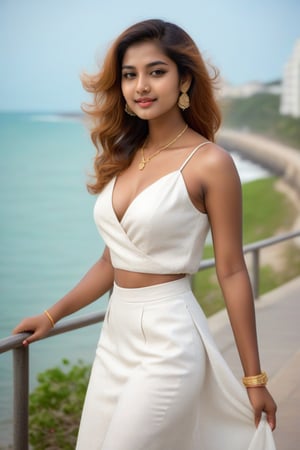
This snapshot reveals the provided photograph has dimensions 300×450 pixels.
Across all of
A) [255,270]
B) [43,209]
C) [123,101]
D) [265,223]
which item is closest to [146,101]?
[123,101]

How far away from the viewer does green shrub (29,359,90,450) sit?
8.55ft

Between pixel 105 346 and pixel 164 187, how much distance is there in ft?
1.20

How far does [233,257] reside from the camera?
176 cm

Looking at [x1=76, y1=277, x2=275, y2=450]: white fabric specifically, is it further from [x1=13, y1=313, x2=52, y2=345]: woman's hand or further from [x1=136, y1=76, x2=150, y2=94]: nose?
[x1=136, y1=76, x2=150, y2=94]: nose

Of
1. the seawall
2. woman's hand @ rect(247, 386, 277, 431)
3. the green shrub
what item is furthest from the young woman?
the seawall

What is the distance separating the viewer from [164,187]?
177 cm

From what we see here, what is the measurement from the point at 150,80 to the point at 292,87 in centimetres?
2129

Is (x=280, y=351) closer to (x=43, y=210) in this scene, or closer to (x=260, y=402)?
(x=260, y=402)

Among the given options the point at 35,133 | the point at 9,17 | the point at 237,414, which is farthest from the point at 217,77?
the point at 35,133

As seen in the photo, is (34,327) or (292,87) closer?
(34,327)

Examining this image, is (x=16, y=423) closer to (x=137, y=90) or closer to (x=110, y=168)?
(x=110, y=168)

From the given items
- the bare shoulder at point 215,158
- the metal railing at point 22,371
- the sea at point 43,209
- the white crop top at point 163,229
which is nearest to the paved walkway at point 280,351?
the metal railing at point 22,371

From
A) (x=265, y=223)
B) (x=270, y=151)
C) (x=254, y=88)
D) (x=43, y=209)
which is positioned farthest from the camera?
(x=43, y=209)

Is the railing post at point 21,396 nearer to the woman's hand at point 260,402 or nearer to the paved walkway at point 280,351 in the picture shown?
the woman's hand at point 260,402
